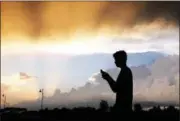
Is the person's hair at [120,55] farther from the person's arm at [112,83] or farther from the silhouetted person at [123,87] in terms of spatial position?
the person's arm at [112,83]

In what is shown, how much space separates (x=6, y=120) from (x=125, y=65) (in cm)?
117

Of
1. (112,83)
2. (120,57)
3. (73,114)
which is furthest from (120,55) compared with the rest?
(73,114)

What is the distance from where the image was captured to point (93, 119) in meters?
2.68

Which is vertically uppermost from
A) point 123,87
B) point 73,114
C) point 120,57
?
point 120,57

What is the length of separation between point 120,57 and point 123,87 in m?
0.21

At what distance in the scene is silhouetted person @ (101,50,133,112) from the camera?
2.40 meters

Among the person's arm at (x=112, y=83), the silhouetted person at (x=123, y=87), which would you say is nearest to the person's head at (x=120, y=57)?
the silhouetted person at (x=123, y=87)

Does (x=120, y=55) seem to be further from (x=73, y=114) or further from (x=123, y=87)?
(x=73, y=114)

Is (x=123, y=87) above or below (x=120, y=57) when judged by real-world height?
below

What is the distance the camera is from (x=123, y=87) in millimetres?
2434

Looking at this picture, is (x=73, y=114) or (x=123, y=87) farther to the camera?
(x=73, y=114)

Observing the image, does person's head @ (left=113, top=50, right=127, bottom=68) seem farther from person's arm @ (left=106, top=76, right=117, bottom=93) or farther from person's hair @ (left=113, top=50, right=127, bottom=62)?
person's arm @ (left=106, top=76, right=117, bottom=93)

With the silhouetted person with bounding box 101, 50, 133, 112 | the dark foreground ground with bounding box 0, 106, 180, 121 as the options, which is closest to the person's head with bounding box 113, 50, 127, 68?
the silhouetted person with bounding box 101, 50, 133, 112

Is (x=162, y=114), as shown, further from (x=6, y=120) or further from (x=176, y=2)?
(x=6, y=120)
